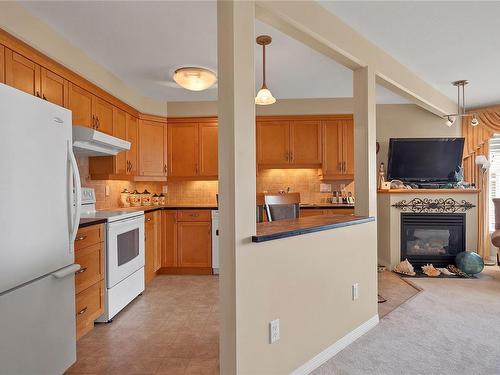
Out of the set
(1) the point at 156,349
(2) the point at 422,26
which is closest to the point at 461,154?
(2) the point at 422,26

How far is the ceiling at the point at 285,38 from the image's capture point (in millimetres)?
2393

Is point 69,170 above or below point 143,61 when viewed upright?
below

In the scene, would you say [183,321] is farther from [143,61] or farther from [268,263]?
[143,61]

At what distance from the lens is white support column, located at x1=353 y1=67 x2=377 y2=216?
2701mm

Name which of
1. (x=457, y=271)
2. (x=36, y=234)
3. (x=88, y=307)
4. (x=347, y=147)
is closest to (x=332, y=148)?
(x=347, y=147)

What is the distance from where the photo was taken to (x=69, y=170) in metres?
2.00

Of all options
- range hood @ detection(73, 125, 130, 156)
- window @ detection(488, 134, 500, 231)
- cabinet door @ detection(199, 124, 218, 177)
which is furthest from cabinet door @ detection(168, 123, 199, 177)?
window @ detection(488, 134, 500, 231)

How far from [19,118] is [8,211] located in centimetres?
47

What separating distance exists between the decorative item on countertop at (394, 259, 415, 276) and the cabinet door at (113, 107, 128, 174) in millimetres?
3775

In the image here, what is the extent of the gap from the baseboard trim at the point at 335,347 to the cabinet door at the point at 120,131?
2908 millimetres

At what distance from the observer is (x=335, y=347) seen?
2.25m

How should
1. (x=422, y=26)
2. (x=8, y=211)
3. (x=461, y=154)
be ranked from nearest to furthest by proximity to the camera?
1. (x=8, y=211)
2. (x=422, y=26)
3. (x=461, y=154)

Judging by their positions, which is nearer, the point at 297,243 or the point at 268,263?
the point at 268,263

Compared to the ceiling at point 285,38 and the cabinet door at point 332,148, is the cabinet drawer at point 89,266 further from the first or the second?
the cabinet door at point 332,148
